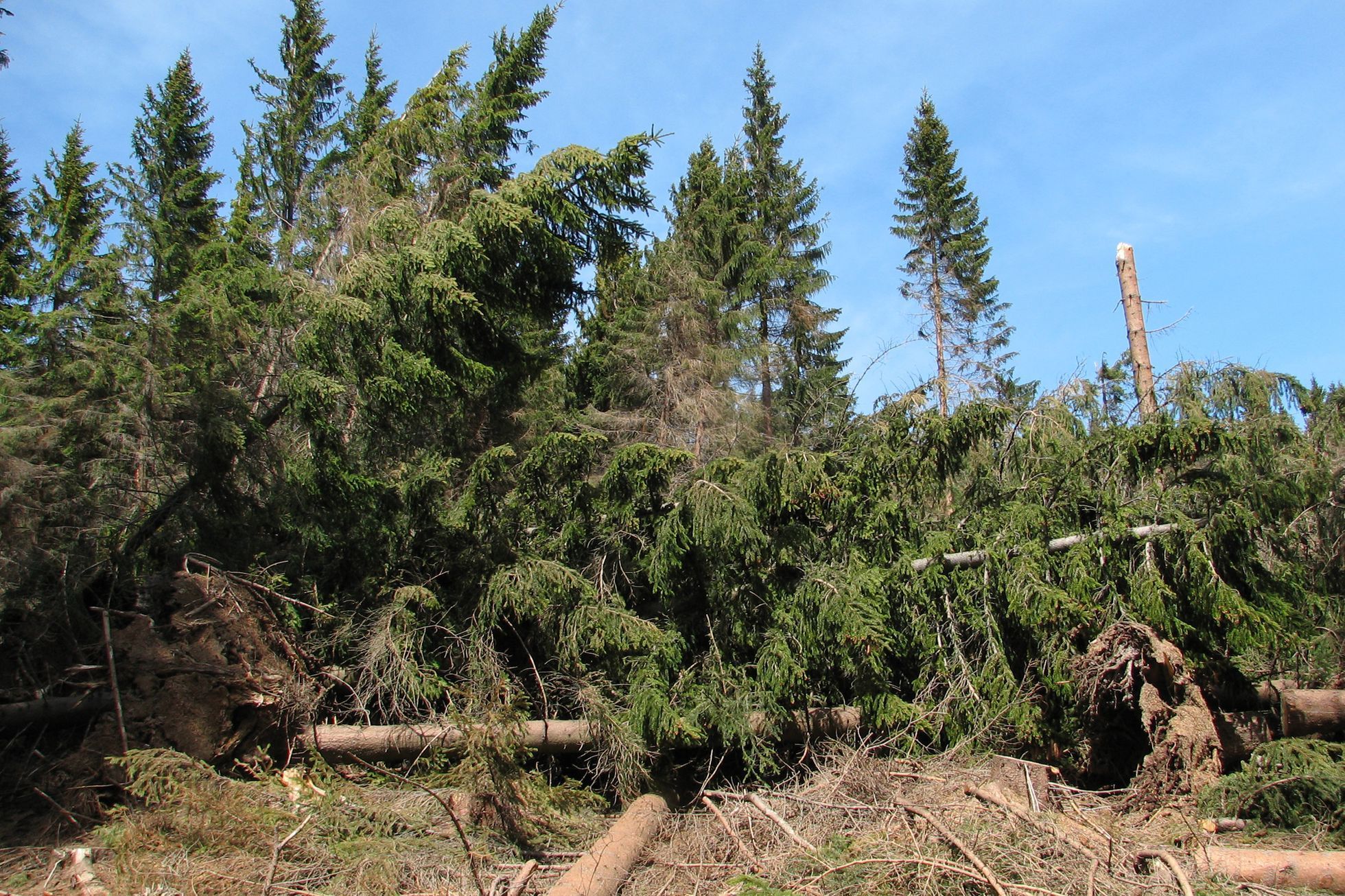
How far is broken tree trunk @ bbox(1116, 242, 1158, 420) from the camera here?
367 inches

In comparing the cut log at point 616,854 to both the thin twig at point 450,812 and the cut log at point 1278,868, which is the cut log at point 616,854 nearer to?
the thin twig at point 450,812

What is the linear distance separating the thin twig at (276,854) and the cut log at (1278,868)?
467cm

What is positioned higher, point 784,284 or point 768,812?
point 784,284

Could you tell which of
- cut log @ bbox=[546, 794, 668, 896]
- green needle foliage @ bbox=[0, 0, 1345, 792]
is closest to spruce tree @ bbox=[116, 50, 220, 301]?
green needle foliage @ bbox=[0, 0, 1345, 792]

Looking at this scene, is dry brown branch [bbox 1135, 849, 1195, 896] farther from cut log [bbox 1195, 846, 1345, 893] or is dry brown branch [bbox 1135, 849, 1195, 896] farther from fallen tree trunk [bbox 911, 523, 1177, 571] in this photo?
fallen tree trunk [bbox 911, 523, 1177, 571]

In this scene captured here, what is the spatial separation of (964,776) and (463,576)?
408 cm

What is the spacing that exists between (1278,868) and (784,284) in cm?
1652

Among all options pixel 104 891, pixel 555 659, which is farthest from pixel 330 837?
pixel 555 659

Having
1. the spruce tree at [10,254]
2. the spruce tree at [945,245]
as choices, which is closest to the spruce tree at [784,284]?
the spruce tree at [945,245]

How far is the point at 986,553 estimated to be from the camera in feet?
19.7

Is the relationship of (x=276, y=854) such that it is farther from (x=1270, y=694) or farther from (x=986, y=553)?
(x=1270, y=694)

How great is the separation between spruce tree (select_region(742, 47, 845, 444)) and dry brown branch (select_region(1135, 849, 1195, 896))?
1246 centimetres

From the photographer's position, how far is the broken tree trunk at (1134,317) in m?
9.31

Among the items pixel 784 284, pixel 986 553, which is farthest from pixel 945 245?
pixel 986 553
